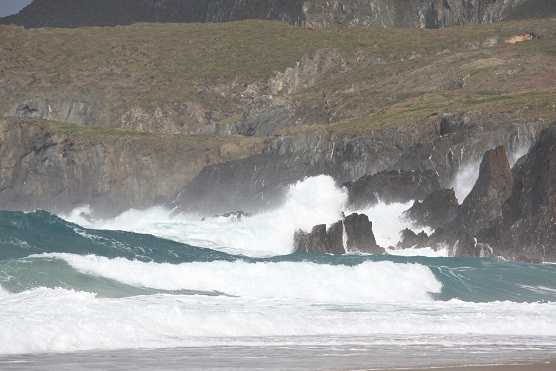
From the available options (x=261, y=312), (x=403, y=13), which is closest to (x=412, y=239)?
(x=261, y=312)

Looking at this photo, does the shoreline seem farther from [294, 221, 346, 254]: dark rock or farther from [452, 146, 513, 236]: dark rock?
[452, 146, 513, 236]: dark rock

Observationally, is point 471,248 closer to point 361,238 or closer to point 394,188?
point 361,238

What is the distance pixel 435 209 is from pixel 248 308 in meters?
28.7

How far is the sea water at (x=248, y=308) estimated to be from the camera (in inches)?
846

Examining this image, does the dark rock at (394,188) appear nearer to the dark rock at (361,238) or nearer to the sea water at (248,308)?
the dark rock at (361,238)

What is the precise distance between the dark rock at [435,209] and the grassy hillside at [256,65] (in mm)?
31232

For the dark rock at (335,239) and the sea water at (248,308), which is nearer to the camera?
the sea water at (248,308)

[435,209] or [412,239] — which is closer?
[412,239]

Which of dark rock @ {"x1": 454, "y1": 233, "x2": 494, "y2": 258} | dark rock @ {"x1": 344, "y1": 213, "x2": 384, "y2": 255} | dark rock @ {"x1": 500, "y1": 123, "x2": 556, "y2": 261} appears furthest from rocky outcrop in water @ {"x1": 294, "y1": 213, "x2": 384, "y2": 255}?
dark rock @ {"x1": 500, "y1": 123, "x2": 556, "y2": 261}

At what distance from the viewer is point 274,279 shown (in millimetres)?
34469

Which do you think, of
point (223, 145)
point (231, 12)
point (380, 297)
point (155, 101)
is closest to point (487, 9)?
point (231, 12)

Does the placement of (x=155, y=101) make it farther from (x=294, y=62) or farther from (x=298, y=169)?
(x=298, y=169)

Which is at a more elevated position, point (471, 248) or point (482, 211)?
point (482, 211)

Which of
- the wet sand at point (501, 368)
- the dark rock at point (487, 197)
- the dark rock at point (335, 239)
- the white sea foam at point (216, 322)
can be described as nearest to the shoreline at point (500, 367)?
the wet sand at point (501, 368)
